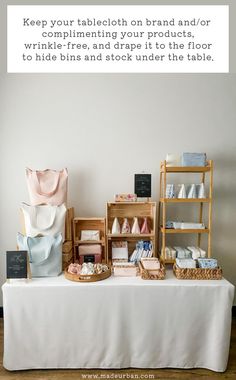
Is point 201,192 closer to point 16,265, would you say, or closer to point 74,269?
point 74,269

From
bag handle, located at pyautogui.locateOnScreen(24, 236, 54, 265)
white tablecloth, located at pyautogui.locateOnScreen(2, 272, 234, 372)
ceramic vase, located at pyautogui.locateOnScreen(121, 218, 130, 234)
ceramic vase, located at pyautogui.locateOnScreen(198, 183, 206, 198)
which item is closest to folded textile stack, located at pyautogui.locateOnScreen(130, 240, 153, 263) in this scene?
ceramic vase, located at pyautogui.locateOnScreen(121, 218, 130, 234)

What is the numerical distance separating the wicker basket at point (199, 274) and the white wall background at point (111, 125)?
2.88 ft

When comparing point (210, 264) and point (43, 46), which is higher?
point (43, 46)

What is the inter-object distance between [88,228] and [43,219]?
504 mm

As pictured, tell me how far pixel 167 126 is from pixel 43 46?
→ 1.42 metres

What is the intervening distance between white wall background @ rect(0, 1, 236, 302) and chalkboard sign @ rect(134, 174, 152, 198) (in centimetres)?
26

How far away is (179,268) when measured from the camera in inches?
84.7

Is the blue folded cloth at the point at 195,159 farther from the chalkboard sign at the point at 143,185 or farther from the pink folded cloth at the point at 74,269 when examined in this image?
the pink folded cloth at the point at 74,269

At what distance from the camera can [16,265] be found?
6.64ft

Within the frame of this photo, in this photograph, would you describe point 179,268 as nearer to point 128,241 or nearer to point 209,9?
point 128,241

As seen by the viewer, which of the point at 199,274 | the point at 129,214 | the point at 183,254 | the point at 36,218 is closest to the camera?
the point at 199,274

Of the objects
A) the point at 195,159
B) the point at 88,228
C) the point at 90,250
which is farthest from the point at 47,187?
the point at 195,159

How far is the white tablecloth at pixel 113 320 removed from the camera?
6.53 ft

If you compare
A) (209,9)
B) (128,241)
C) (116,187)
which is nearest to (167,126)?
(116,187)
